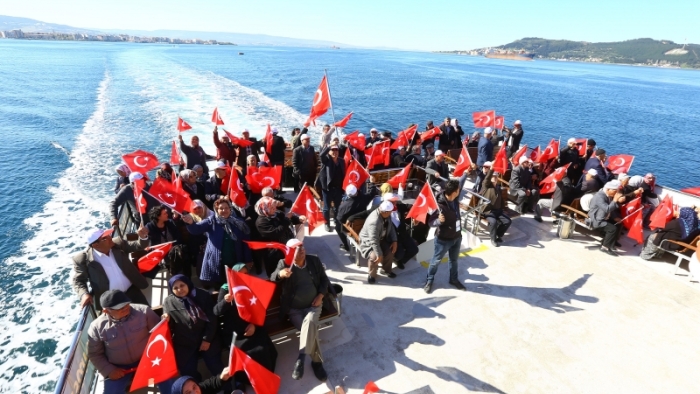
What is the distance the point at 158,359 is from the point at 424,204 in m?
5.00

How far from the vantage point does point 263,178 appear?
8.54m

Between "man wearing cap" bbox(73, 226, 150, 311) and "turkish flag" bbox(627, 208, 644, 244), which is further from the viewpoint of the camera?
"turkish flag" bbox(627, 208, 644, 244)

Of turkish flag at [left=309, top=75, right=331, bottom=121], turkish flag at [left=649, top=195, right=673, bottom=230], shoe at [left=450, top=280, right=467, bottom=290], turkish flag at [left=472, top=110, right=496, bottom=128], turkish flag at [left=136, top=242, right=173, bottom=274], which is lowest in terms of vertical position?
shoe at [left=450, top=280, right=467, bottom=290]

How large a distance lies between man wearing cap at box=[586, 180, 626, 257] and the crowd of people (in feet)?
0.08

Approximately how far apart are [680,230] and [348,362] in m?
7.91

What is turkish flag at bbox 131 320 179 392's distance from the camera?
415 cm

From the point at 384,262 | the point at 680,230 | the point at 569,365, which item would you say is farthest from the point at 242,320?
the point at 680,230

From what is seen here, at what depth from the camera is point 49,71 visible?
56250mm

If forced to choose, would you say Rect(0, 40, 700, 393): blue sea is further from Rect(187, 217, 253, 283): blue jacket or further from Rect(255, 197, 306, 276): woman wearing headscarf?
Rect(255, 197, 306, 276): woman wearing headscarf

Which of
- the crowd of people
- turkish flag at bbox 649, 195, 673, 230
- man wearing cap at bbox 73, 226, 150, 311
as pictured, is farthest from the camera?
turkish flag at bbox 649, 195, 673, 230

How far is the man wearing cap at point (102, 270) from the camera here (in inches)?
197

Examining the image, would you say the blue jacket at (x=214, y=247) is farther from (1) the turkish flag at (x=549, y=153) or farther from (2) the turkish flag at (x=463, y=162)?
(1) the turkish flag at (x=549, y=153)

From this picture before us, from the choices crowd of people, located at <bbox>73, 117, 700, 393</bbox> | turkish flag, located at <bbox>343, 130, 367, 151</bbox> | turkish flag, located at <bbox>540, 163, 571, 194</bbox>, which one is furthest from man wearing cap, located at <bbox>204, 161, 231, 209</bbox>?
turkish flag, located at <bbox>540, 163, 571, 194</bbox>

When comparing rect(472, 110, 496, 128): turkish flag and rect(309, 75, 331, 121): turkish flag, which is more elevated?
rect(309, 75, 331, 121): turkish flag
